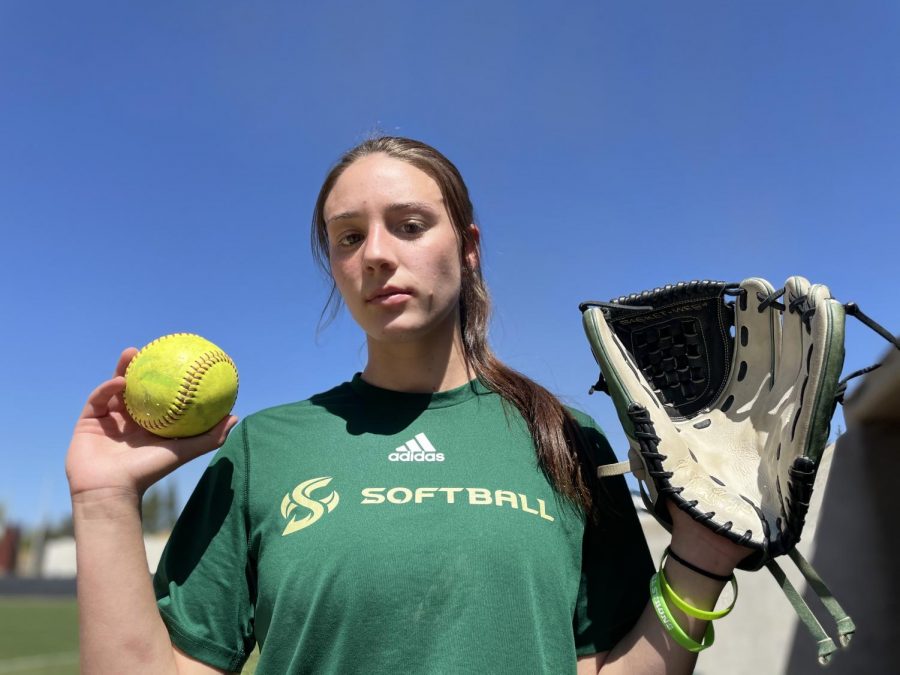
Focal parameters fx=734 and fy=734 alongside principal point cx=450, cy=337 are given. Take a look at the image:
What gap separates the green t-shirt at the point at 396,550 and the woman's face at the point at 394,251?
0.83ft

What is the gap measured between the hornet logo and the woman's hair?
56cm

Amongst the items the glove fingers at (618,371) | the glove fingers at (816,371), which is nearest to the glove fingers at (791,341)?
the glove fingers at (816,371)

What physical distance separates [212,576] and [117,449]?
402 mm

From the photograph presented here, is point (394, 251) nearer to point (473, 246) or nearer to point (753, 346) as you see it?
point (473, 246)

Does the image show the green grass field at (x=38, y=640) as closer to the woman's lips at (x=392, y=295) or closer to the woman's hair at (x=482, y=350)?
the woman's hair at (x=482, y=350)

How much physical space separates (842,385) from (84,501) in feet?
5.99

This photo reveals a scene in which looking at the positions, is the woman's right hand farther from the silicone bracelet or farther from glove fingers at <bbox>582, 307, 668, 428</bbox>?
the silicone bracelet

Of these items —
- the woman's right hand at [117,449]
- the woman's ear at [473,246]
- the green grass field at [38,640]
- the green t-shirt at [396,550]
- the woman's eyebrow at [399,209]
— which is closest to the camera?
the green t-shirt at [396,550]

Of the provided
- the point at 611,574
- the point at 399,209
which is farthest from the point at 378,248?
the point at 611,574

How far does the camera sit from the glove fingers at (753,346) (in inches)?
77.9

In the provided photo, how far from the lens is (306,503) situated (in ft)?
5.96

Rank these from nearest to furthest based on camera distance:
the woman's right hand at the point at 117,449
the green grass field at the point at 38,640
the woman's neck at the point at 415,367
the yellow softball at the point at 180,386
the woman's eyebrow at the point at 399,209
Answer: the woman's right hand at the point at 117,449, the yellow softball at the point at 180,386, the woman's eyebrow at the point at 399,209, the woman's neck at the point at 415,367, the green grass field at the point at 38,640

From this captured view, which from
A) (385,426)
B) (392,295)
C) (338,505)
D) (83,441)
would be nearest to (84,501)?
(83,441)

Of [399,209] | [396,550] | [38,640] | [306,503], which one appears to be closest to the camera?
[396,550]
